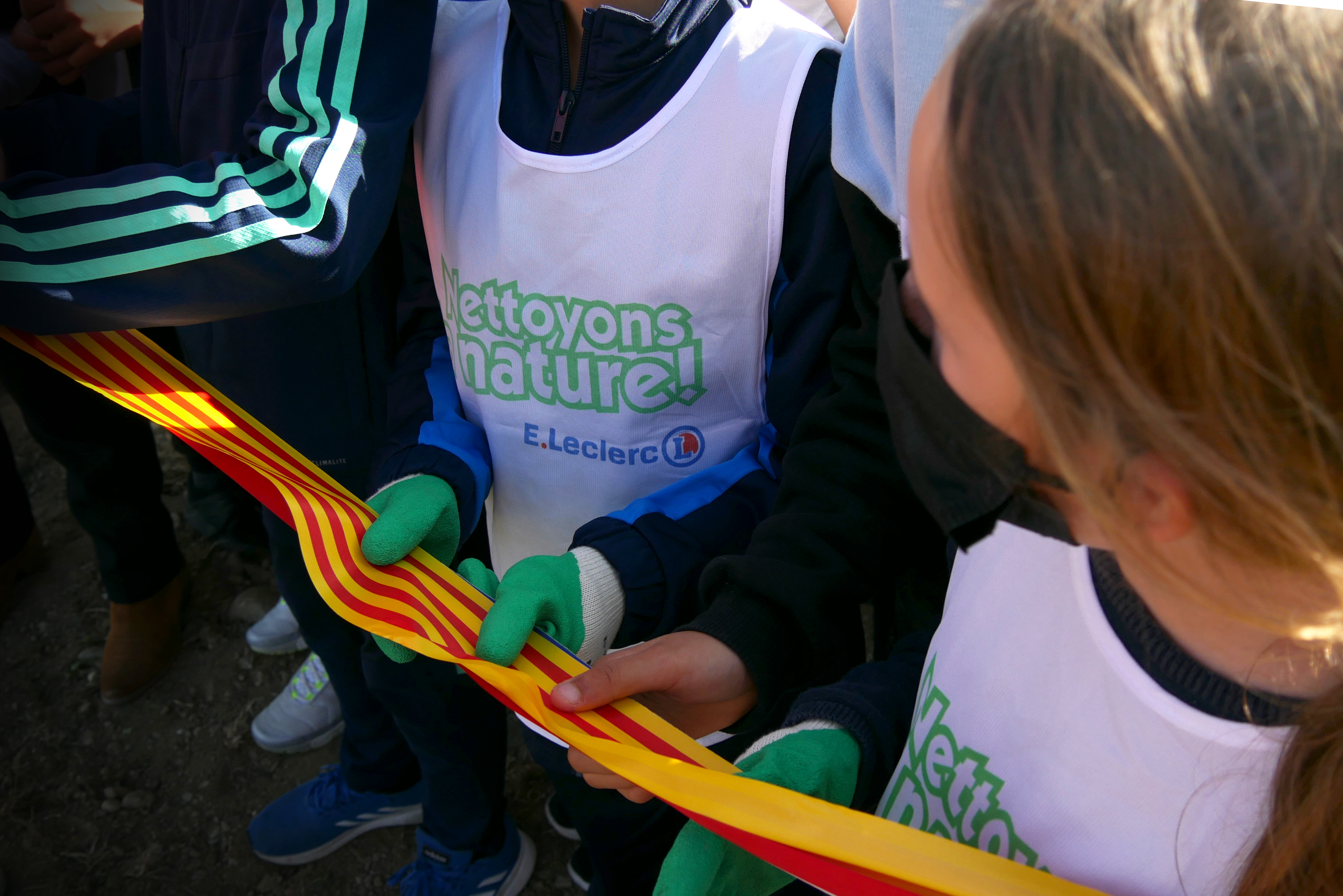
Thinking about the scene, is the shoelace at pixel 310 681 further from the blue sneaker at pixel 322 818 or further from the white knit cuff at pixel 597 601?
the white knit cuff at pixel 597 601

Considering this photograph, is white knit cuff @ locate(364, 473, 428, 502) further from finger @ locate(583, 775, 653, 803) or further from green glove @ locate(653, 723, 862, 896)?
green glove @ locate(653, 723, 862, 896)

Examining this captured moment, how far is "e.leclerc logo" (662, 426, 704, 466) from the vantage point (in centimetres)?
144

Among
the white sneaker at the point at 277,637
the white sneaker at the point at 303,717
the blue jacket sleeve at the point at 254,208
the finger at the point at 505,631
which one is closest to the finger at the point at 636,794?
the finger at the point at 505,631

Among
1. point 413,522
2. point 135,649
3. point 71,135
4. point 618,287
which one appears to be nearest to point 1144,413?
point 618,287

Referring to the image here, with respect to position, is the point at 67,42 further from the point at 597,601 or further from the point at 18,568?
the point at 18,568

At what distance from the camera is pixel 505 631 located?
1.12 m

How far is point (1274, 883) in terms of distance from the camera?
677mm

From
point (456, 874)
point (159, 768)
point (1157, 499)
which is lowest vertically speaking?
point (159, 768)

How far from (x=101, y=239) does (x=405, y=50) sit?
1.69 ft

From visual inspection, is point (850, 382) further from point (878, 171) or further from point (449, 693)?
point (449, 693)

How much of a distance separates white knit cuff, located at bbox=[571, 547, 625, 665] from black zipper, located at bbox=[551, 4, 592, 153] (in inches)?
24.5

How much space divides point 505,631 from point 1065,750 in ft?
2.11

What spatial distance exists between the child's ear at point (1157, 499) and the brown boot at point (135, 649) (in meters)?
2.99

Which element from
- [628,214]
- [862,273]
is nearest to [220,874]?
[628,214]
